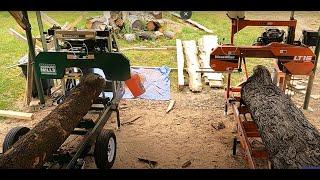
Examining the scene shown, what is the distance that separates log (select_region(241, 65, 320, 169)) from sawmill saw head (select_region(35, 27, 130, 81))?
7.27ft

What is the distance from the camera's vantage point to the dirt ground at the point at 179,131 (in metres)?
5.84

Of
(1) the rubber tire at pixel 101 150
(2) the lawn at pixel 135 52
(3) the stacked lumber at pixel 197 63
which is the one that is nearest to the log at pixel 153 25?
(2) the lawn at pixel 135 52

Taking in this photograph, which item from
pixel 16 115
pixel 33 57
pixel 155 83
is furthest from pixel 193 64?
pixel 16 115

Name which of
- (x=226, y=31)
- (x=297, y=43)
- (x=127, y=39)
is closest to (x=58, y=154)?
(x=297, y=43)

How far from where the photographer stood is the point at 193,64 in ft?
30.6

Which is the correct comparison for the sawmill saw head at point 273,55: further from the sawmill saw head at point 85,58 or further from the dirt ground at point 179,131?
the sawmill saw head at point 85,58

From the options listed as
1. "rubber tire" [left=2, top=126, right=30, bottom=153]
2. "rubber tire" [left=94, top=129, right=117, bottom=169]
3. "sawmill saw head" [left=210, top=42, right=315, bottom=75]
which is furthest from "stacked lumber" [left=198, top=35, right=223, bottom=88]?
"rubber tire" [left=2, top=126, right=30, bottom=153]

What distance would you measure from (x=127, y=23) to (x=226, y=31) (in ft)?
11.3

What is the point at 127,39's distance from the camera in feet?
37.2

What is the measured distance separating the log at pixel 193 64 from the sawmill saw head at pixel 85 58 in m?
2.65

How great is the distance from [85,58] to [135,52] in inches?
179

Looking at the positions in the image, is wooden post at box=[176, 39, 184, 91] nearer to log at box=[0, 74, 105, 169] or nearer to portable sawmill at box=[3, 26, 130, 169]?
portable sawmill at box=[3, 26, 130, 169]

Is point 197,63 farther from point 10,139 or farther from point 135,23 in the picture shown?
point 10,139
